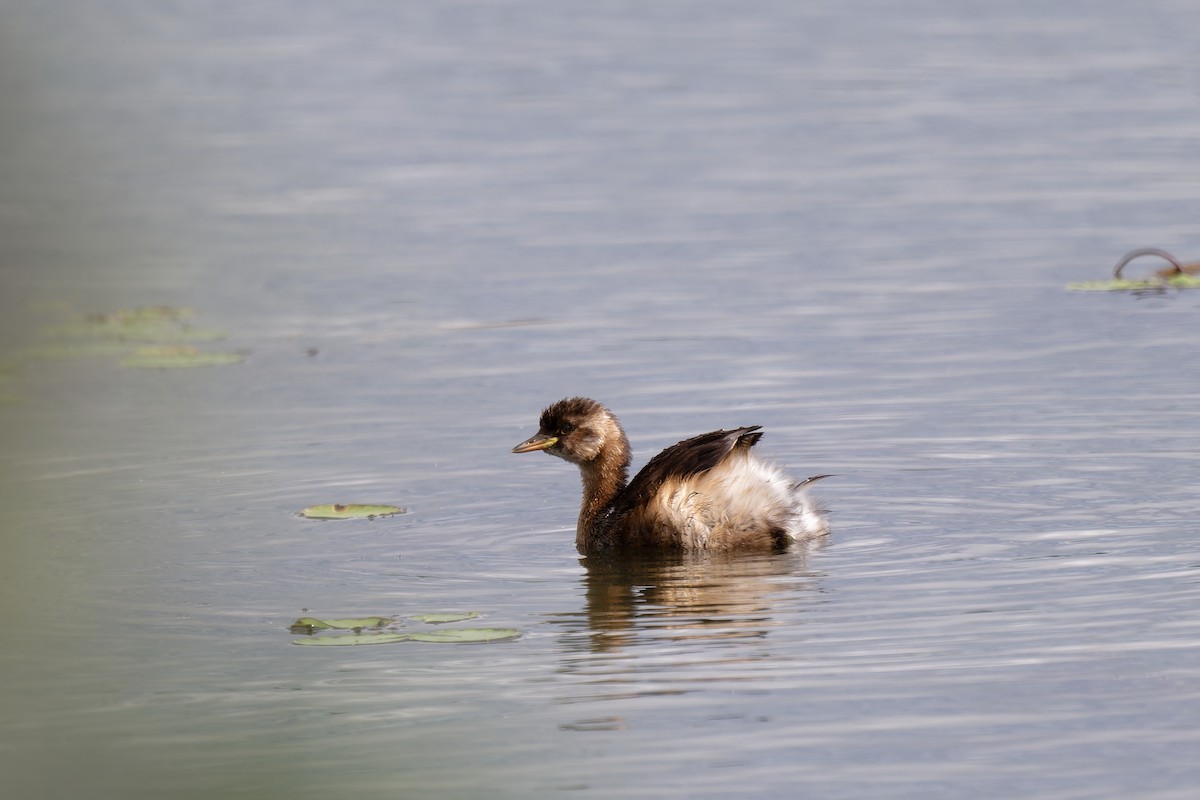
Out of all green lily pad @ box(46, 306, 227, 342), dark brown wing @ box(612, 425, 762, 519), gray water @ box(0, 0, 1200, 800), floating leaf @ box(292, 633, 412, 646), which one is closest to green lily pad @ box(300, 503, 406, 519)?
gray water @ box(0, 0, 1200, 800)

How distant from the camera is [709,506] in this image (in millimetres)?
9008

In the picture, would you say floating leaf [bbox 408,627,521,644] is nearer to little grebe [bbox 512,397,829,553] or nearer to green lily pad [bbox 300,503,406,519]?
little grebe [bbox 512,397,829,553]

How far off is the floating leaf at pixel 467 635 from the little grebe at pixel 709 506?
64.1 inches

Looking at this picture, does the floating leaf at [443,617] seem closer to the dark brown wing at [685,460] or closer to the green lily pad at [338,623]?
the green lily pad at [338,623]

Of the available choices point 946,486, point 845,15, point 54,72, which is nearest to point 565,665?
point 946,486

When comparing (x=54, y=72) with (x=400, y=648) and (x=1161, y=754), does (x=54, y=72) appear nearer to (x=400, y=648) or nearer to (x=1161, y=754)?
(x=1161, y=754)

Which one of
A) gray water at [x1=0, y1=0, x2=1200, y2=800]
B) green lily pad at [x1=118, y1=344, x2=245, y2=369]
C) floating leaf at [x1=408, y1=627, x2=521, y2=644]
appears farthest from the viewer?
green lily pad at [x1=118, y1=344, x2=245, y2=369]

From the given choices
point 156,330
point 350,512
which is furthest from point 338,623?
point 156,330

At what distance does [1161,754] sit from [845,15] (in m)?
31.3

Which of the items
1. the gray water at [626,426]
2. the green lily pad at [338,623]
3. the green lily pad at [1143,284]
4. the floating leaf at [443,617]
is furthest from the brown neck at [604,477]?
the green lily pad at [1143,284]

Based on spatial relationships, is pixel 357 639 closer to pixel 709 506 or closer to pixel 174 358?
pixel 709 506

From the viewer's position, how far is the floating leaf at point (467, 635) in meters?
7.51

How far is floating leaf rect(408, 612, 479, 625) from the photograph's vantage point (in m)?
7.79

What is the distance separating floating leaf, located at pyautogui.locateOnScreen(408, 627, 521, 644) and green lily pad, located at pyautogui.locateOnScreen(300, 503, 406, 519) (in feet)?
7.60
